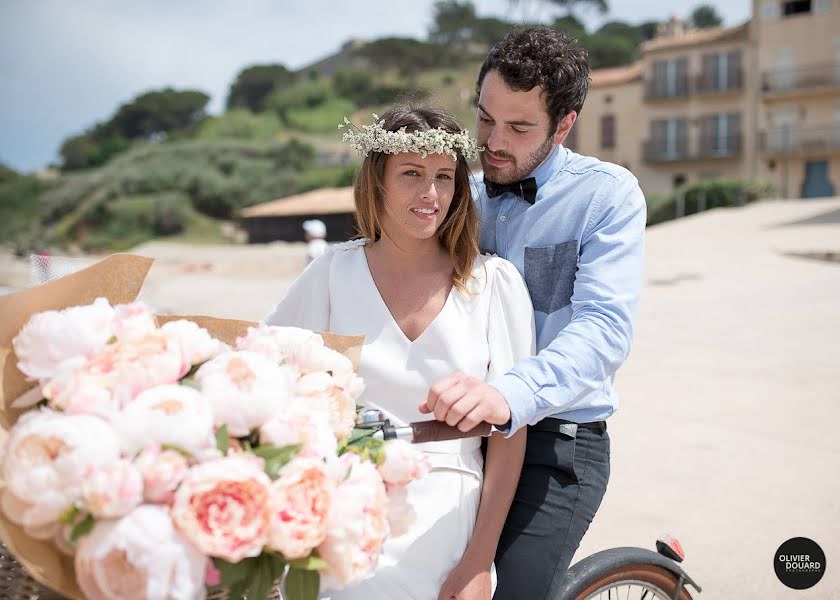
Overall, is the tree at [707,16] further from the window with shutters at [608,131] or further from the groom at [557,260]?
the groom at [557,260]

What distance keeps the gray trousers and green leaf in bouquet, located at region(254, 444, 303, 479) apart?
119cm

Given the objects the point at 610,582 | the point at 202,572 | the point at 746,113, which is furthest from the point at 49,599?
the point at 746,113

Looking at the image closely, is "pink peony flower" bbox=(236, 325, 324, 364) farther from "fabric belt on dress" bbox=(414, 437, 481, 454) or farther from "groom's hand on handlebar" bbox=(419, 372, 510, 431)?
"fabric belt on dress" bbox=(414, 437, 481, 454)

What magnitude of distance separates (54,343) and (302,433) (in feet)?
1.32

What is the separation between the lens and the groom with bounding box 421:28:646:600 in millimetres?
2207

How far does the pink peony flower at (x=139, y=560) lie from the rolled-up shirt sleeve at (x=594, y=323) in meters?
0.90

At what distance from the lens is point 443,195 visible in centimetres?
221

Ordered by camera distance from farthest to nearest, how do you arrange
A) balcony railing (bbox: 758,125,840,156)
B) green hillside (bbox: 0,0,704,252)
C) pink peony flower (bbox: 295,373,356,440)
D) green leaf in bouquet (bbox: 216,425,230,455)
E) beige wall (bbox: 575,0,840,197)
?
green hillside (bbox: 0,0,704,252) → beige wall (bbox: 575,0,840,197) → balcony railing (bbox: 758,125,840,156) → pink peony flower (bbox: 295,373,356,440) → green leaf in bouquet (bbox: 216,425,230,455)

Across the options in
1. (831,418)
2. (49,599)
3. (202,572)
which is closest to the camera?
(202,572)

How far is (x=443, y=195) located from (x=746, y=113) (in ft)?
157

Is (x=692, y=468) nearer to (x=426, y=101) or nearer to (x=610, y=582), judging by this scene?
(x=610, y=582)

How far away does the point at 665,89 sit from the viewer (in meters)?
47.5

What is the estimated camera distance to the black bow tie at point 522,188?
2.55 meters

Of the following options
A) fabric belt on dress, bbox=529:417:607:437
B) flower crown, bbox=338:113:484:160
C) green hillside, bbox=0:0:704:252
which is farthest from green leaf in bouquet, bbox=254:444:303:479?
green hillside, bbox=0:0:704:252
